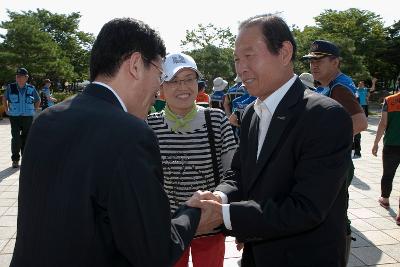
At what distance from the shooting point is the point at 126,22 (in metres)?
→ 1.45

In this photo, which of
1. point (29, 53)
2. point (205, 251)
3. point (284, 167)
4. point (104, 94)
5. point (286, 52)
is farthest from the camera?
point (29, 53)

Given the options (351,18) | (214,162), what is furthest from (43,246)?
(351,18)

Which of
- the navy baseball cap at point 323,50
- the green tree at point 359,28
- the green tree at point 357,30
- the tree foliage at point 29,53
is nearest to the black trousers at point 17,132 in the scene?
the navy baseball cap at point 323,50

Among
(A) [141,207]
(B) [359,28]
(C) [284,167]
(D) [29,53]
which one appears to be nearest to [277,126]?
(C) [284,167]

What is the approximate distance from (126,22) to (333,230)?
1.27 metres

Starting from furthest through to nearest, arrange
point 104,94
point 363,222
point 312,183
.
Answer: point 363,222 → point 312,183 → point 104,94

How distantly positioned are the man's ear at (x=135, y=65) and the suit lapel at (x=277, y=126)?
67cm

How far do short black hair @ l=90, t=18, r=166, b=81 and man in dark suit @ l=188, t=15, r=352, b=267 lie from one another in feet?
2.04

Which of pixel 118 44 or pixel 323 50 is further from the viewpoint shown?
pixel 323 50

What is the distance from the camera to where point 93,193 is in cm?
119

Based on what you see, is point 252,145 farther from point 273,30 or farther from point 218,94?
point 218,94

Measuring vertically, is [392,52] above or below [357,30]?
below

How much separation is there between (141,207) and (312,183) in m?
0.76

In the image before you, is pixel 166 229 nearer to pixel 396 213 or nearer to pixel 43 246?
pixel 43 246
